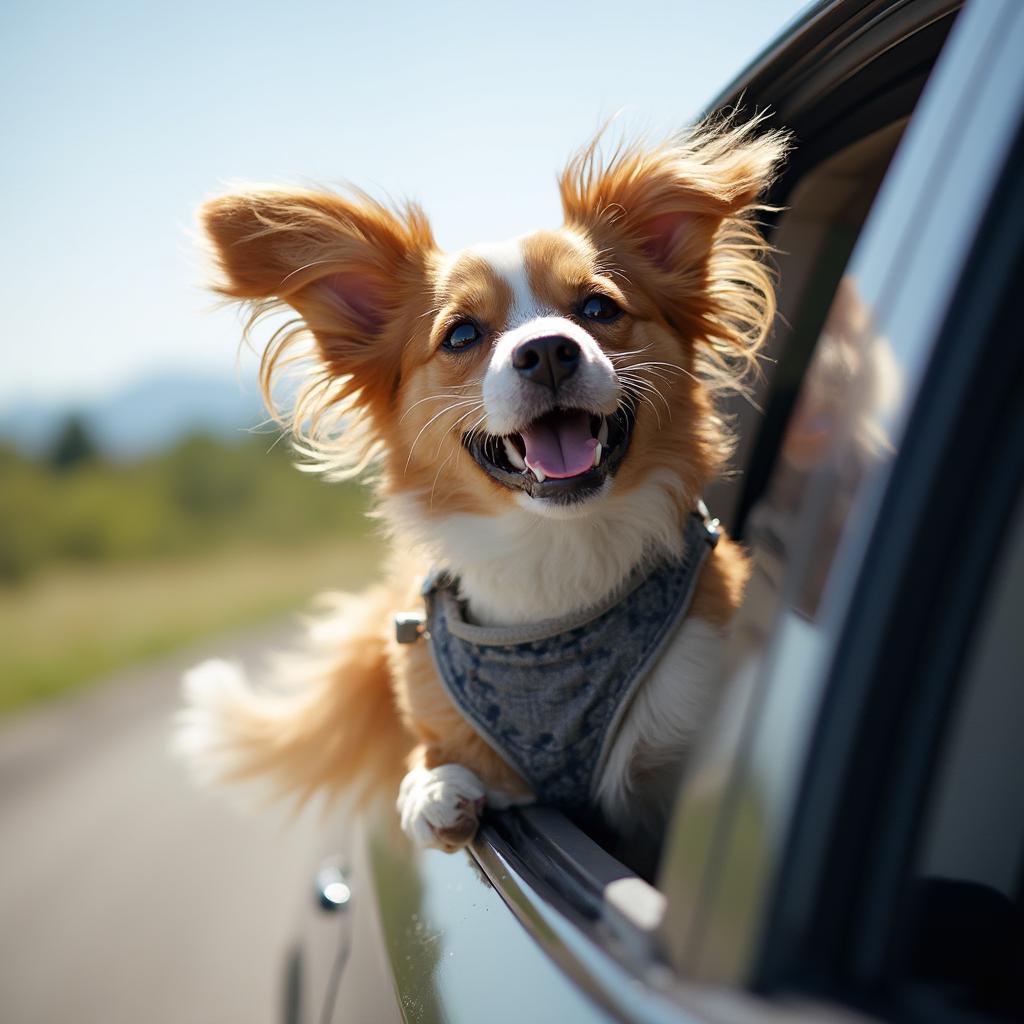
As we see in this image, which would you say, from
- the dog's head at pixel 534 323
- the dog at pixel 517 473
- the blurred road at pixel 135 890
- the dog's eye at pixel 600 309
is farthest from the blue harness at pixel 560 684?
the blurred road at pixel 135 890

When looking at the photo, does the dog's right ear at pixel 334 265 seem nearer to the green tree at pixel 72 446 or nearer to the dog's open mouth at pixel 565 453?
the dog's open mouth at pixel 565 453

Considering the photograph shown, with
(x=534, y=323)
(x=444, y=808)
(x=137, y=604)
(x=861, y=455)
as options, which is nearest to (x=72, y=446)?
(x=137, y=604)

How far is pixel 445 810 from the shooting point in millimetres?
2029

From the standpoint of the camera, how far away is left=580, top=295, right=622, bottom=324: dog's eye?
8.61 feet

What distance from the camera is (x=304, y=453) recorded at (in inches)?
120

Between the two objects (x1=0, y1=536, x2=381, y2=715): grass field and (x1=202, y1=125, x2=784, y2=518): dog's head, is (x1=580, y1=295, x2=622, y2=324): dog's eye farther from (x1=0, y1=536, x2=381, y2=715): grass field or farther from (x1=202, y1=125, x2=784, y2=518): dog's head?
(x1=0, y1=536, x2=381, y2=715): grass field

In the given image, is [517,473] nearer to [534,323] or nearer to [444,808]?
[534,323]

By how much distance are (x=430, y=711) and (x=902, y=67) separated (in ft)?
5.74

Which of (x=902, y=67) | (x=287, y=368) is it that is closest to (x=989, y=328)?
(x=902, y=67)

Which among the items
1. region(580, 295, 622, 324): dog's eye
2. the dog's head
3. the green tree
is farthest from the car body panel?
the green tree

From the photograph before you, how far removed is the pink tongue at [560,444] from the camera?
2443mm

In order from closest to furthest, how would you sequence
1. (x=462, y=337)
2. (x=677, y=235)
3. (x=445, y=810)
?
(x=445, y=810)
(x=462, y=337)
(x=677, y=235)

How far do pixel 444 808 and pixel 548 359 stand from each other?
1.00 meters

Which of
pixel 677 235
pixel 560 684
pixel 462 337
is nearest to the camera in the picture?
pixel 560 684
